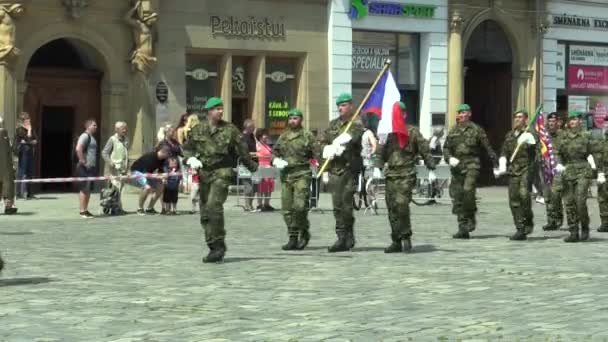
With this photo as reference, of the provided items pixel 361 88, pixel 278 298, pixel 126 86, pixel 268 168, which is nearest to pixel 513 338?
pixel 278 298

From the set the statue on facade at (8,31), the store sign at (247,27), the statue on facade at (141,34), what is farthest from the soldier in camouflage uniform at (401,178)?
the store sign at (247,27)

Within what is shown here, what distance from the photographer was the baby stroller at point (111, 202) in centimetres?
2253

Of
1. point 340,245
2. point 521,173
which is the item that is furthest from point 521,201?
point 340,245

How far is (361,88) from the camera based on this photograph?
32.4 meters

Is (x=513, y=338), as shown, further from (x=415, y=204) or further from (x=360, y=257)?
(x=415, y=204)

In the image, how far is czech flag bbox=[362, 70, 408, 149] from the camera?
15.8 metres

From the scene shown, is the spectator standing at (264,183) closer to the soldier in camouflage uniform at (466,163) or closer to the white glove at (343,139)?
the soldier in camouflage uniform at (466,163)

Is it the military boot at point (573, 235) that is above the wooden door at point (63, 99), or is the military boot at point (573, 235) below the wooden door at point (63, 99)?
below

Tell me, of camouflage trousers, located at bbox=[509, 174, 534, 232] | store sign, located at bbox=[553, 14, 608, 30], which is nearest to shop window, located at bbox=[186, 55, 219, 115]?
store sign, located at bbox=[553, 14, 608, 30]

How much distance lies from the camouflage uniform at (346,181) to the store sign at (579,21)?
887 inches

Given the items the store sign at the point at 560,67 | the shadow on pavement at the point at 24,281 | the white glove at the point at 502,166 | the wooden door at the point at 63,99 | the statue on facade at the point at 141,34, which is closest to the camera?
the shadow on pavement at the point at 24,281

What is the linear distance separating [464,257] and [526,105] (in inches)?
876

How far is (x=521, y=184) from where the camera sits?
17469 mm

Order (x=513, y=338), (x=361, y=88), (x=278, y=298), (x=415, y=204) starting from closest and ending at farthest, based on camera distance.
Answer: (x=513, y=338)
(x=278, y=298)
(x=415, y=204)
(x=361, y=88)
